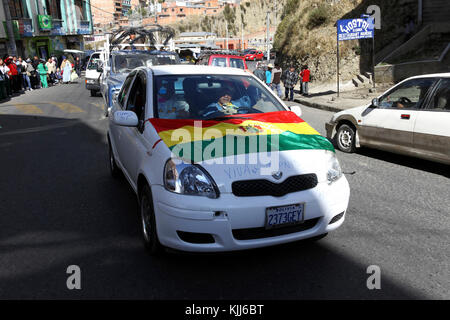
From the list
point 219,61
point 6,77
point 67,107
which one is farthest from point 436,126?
point 6,77

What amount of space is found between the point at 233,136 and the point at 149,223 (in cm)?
111

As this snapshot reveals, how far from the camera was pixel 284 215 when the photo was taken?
3.25 metres

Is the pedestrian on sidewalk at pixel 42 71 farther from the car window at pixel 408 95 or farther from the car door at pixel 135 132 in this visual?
the car window at pixel 408 95

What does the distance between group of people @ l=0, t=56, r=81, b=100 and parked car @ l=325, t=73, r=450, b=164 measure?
1705 centimetres

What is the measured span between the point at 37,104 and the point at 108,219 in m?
14.0

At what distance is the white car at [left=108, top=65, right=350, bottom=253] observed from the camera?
10.4 ft

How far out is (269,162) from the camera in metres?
3.35

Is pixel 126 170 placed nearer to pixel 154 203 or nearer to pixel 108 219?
pixel 108 219

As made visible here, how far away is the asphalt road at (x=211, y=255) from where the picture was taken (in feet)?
10.4

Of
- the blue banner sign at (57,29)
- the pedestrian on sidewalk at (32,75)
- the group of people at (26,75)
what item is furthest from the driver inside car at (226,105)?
the blue banner sign at (57,29)

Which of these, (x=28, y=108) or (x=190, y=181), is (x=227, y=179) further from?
(x=28, y=108)

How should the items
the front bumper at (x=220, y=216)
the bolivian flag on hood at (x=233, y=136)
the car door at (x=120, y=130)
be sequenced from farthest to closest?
the car door at (x=120, y=130), the bolivian flag on hood at (x=233, y=136), the front bumper at (x=220, y=216)

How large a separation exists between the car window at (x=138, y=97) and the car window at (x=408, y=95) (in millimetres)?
4150
